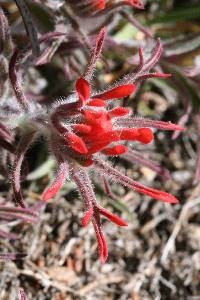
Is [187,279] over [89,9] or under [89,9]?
under

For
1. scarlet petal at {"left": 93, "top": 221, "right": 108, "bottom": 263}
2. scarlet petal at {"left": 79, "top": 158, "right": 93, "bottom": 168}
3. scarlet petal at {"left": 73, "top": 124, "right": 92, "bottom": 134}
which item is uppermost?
scarlet petal at {"left": 73, "top": 124, "right": 92, "bottom": 134}

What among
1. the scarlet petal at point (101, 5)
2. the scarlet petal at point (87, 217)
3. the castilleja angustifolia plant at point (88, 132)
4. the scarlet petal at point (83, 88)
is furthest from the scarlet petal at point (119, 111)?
the scarlet petal at point (101, 5)

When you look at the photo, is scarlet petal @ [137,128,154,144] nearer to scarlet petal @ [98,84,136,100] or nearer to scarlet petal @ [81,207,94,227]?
scarlet petal @ [98,84,136,100]

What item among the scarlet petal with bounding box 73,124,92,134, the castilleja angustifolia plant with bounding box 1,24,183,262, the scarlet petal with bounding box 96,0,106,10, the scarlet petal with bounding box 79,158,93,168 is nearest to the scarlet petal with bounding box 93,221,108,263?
the castilleja angustifolia plant with bounding box 1,24,183,262

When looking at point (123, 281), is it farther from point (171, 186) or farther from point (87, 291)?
point (171, 186)

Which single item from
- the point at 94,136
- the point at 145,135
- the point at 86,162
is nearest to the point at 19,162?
the point at 86,162

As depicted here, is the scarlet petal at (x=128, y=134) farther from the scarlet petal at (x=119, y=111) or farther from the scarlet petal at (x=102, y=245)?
the scarlet petal at (x=102, y=245)

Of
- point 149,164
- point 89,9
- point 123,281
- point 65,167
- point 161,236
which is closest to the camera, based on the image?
point 65,167

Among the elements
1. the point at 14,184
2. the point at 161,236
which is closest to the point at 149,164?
the point at 161,236

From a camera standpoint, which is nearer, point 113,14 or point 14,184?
point 14,184

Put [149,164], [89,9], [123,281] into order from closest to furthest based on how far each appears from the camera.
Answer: [89,9] → [149,164] → [123,281]
